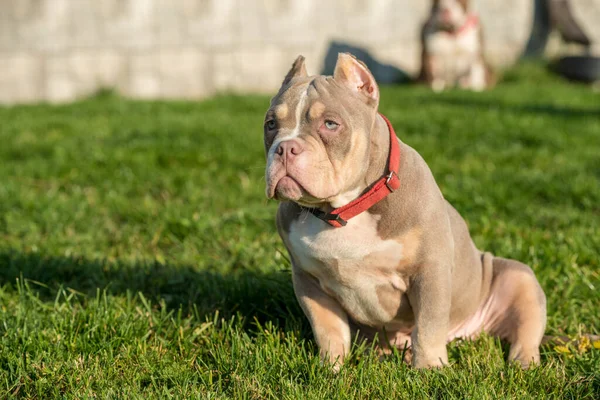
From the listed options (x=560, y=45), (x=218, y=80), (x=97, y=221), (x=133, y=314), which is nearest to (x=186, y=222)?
(x=97, y=221)

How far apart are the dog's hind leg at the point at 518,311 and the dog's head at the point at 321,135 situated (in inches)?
33.5

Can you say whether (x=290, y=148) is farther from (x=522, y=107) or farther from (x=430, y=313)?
(x=522, y=107)

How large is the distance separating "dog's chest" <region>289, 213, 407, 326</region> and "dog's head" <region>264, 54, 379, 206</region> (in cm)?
12

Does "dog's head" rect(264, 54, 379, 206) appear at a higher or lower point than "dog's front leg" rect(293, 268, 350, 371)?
higher

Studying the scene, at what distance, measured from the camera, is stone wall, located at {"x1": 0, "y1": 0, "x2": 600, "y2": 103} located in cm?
1078

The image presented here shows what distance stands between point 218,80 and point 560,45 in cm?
619

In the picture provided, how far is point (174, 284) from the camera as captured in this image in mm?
3598

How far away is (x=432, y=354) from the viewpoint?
8.89 feet

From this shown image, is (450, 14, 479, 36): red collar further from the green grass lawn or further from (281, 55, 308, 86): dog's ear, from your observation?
(281, 55, 308, 86): dog's ear

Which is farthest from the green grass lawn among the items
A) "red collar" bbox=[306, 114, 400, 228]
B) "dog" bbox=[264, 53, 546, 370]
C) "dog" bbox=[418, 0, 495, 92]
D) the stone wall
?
"dog" bbox=[418, 0, 495, 92]

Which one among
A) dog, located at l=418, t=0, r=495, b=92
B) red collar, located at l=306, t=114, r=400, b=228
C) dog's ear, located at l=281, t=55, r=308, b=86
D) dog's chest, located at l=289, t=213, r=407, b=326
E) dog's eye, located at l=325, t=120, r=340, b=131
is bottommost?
dog, located at l=418, t=0, r=495, b=92

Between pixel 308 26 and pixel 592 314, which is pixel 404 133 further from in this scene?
pixel 308 26

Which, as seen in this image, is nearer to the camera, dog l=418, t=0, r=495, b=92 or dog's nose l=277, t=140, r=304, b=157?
dog's nose l=277, t=140, r=304, b=157

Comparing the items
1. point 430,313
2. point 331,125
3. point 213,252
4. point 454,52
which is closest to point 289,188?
point 331,125
